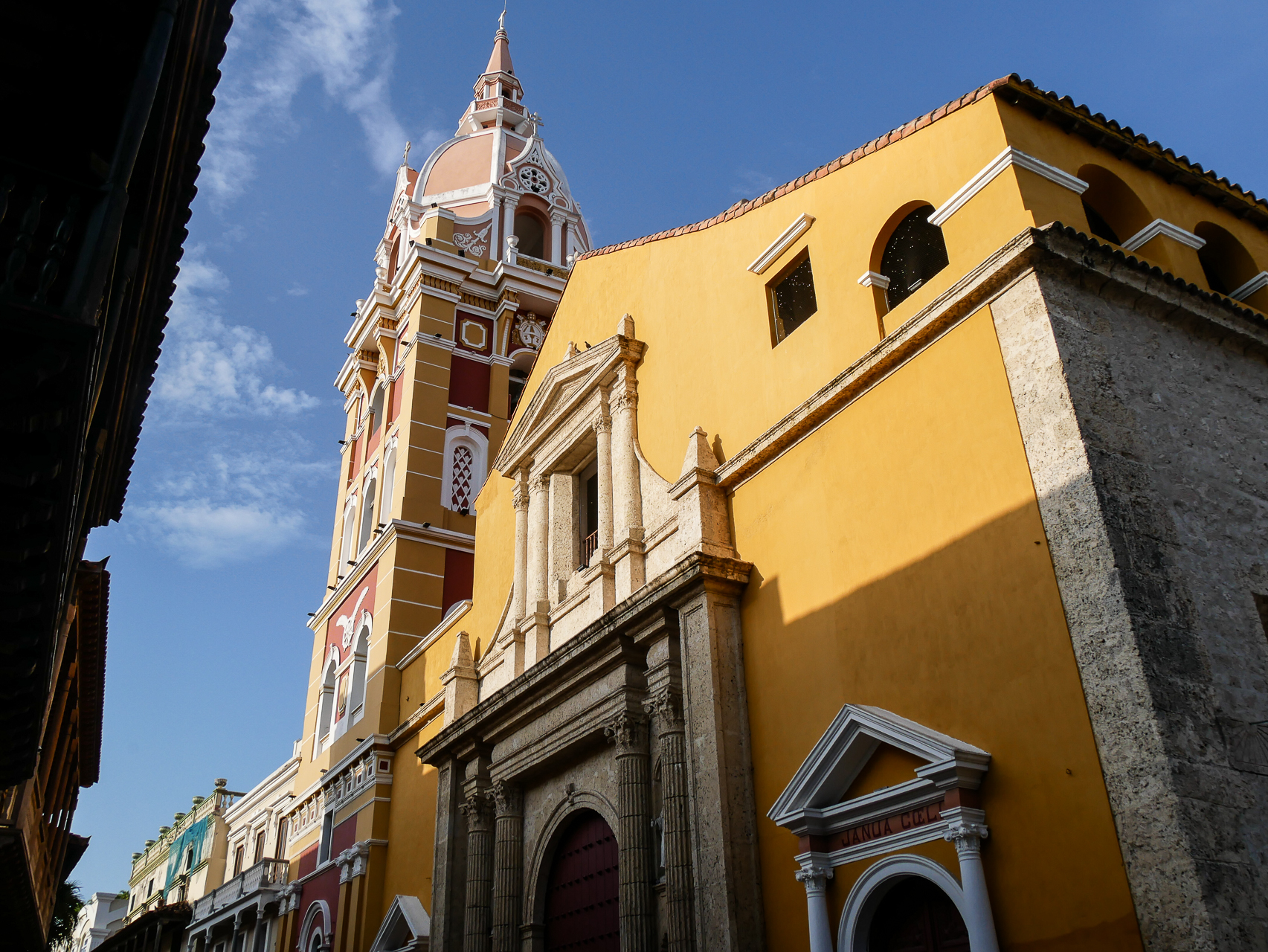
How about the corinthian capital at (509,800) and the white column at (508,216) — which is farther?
the white column at (508,216)

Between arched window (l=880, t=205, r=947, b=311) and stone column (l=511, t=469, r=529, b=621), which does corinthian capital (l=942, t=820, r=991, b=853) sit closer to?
arched window (l=880, t=205, r=947, b=311)

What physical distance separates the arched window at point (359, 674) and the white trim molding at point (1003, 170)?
14.5 meters

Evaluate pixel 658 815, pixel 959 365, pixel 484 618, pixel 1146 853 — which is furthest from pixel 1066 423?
pixel 484 618

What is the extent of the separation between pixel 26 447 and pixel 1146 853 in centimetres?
638

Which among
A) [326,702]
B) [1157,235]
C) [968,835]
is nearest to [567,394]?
[1157,235]

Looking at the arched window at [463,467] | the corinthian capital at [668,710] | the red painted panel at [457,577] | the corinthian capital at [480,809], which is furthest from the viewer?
the arched window at [463,467]

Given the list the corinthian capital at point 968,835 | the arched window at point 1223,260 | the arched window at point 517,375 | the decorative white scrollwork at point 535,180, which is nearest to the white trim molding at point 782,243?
the arched window at point 1223,260

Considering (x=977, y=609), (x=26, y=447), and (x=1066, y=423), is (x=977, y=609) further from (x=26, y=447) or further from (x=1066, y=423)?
(x=26, y=447)

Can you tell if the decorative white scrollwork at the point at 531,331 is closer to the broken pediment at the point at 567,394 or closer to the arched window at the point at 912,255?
the broken pediment at the point at 567,394

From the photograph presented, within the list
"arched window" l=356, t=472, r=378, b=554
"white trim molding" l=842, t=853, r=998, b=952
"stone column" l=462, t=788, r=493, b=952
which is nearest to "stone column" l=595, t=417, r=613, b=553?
"stone column" l=462, t=788, r=493, b=952

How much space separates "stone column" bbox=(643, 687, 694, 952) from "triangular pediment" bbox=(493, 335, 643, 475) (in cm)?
479

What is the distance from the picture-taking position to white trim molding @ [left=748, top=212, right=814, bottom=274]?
1141cm

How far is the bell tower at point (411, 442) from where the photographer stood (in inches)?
755

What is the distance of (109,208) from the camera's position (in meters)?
4.77
